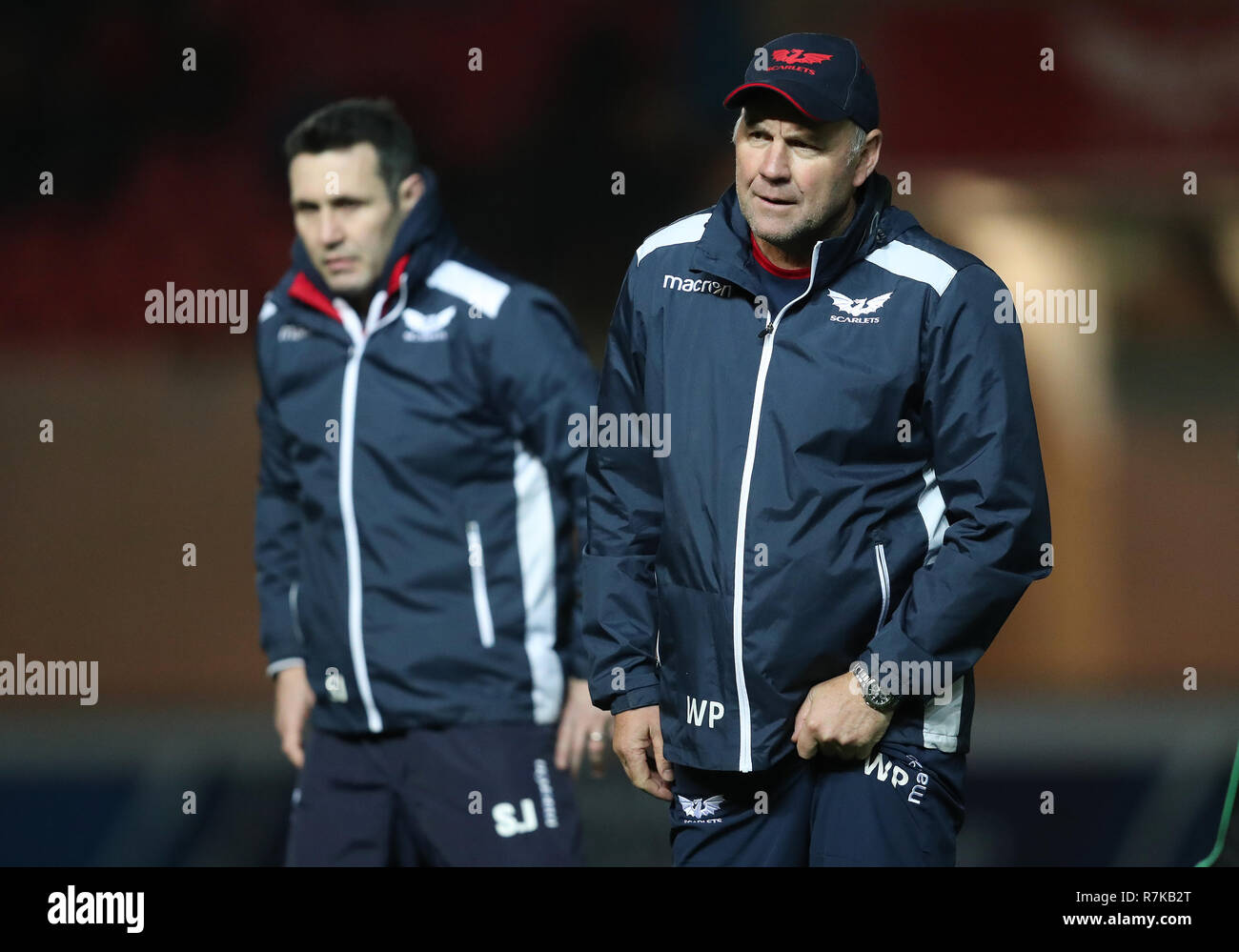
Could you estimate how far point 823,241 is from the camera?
7.52 ft

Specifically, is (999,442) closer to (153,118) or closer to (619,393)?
(619,393)

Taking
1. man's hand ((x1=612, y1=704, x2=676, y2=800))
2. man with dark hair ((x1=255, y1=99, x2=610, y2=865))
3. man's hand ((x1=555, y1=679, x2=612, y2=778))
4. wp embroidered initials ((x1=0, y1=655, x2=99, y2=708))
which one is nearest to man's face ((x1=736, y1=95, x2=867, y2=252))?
man's hand ((x1=612, y1=704, x2=676, y2=800))

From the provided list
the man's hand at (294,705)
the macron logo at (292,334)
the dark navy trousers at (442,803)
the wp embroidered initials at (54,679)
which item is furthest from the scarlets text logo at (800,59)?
the wp embroidered initials at (54,679)

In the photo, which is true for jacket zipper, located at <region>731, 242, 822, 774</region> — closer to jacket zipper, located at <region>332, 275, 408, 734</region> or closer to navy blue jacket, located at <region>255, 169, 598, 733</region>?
navy blue jacket, located at <region>255, 169, 598, 733</region>

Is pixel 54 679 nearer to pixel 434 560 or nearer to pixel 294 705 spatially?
pixel 294 705

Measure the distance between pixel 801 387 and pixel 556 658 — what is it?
1056mm

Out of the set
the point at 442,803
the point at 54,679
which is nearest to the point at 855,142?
the point at 442,803

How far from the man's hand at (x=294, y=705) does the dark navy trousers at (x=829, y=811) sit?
3.65 ft

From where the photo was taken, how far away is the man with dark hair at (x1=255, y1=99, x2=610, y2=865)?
10.2 ft

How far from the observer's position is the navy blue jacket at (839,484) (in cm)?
224

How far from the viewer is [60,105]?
5.68 m

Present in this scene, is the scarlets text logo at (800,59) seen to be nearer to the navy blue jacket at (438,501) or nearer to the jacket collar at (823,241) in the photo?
the jacket collar at (823,241)

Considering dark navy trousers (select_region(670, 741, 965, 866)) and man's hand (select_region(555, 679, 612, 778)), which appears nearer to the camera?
dark navy trousers (select_region(670, 741, 965, 866))
